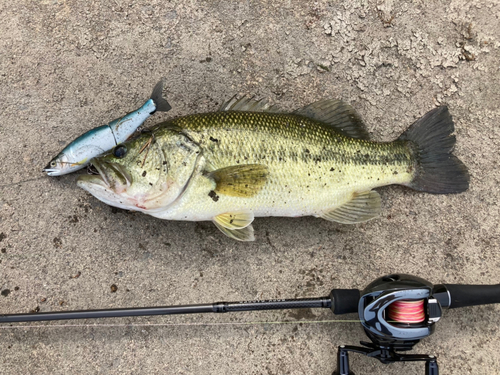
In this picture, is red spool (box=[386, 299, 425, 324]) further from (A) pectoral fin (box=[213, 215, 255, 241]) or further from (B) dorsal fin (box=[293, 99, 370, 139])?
(B) dorsal fin (box=[293, 99, 370, 139])

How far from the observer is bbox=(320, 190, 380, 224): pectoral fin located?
2.29m

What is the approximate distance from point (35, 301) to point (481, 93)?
3472 mm

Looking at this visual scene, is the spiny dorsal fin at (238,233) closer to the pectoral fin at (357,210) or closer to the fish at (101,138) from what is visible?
the pectoral fin at (357,210)

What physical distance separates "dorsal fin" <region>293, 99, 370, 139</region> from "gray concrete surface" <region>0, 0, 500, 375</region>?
22 centimetres

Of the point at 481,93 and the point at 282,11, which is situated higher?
the point at 282,11

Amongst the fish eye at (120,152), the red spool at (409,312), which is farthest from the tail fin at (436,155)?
the fish eye at (120,152)

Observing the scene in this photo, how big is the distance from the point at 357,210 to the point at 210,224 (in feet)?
3.28

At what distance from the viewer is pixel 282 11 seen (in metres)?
2.60

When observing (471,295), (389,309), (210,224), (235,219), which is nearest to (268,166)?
(235,219)

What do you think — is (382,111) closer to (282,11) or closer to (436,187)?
(436,187)

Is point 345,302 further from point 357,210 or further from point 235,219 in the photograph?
point 235,219

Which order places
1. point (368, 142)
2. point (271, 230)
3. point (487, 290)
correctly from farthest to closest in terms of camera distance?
point (271, 230) → point (368, 142) → point (487, 290)

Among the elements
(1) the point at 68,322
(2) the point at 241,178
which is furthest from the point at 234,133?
(1) the point at 68,322

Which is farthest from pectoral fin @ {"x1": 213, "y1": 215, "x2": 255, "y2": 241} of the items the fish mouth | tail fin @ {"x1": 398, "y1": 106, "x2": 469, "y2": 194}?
tail fin @ {"x1": 398, "y1": 106, "x2": 469, "y2": 194}
